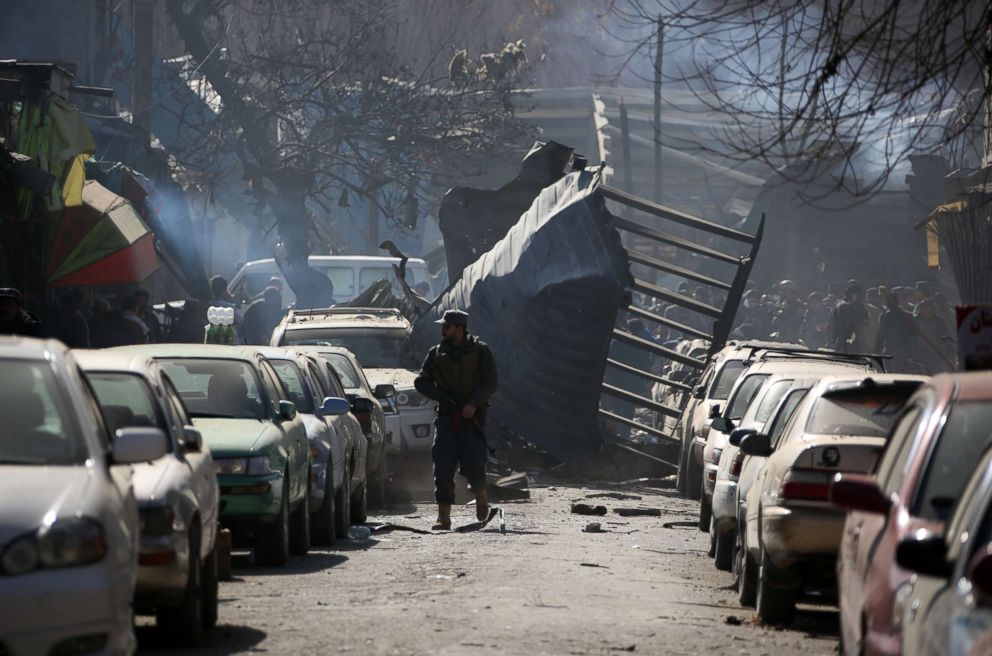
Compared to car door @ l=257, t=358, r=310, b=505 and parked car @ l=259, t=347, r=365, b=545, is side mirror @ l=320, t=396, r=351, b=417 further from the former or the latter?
car door @ l=257, t=358, r=310, b=505

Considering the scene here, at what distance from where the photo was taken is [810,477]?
382 inches

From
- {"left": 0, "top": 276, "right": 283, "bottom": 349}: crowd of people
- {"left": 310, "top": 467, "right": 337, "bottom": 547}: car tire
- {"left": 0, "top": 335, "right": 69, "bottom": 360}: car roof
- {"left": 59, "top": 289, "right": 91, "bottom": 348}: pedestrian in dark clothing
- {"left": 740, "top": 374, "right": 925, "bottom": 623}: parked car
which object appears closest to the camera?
{"left": 0, "top": 335, "right": 69, "bottom": 360}: car roof

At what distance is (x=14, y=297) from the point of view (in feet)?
45.6

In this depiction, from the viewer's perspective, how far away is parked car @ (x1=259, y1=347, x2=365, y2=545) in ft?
46.1

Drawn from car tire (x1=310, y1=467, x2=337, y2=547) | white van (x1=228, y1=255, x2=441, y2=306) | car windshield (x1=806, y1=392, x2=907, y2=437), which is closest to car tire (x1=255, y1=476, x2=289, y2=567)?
car tire (x1=310, y1=467, x2=337, y2=547)

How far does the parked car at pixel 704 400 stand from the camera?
1847 centimetres

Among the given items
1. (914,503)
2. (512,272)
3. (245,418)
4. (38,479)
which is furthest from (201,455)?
(512,272)

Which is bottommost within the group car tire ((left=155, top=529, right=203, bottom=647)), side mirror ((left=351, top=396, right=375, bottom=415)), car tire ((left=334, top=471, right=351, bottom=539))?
car tire ((left=334, top=471, right=351, bottom=539))

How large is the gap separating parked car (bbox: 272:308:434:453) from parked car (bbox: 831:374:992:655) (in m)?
14.3

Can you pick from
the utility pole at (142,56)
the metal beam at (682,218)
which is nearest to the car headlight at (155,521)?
the metal beam at (682,218)

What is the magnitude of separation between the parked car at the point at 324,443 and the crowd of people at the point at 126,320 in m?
2.06

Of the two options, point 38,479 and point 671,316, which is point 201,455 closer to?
point 38,479

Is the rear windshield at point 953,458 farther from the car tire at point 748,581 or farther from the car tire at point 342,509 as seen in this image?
the car tire at point 342,509


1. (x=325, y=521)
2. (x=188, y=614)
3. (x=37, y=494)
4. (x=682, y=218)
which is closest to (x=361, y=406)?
(x=325, y=521)
